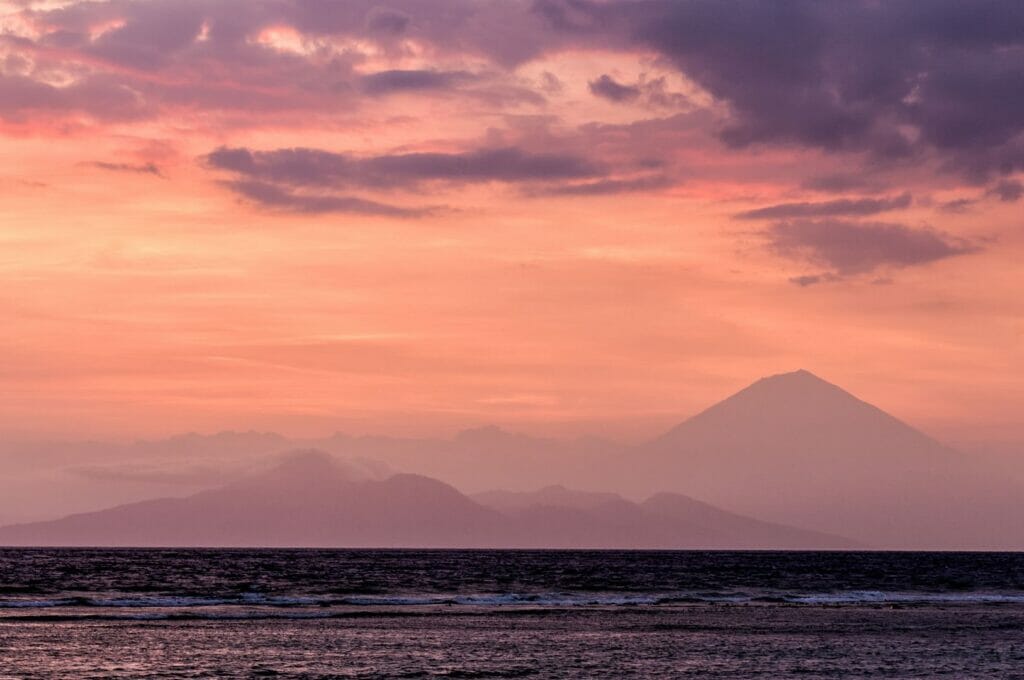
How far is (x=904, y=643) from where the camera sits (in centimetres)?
5844

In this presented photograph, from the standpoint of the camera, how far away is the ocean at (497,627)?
48.2 m

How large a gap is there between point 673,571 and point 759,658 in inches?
3498

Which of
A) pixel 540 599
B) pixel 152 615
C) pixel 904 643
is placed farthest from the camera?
pixel 540 599

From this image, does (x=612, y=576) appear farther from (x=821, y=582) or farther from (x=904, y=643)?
(x=904, y=643)

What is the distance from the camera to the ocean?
4816 cm

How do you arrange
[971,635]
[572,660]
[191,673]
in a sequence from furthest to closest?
[971,635] → [572,660] → [191,673]

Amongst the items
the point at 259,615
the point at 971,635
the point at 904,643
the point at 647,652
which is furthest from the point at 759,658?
the point at 259,615

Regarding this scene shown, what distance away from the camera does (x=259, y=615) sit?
7181 centimetres

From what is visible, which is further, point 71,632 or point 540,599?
point 540,599

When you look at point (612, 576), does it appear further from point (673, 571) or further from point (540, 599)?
point (540, 599)

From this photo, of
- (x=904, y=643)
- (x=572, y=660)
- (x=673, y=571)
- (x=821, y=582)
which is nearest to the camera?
(x=572, y=660)

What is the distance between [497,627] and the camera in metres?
65.2

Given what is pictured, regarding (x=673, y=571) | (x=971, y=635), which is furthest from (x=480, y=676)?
(x=673, y=571)

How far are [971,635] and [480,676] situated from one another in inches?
1153
